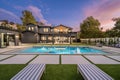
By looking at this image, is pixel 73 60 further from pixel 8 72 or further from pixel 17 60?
pixel 8 72

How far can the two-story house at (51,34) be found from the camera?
3669 cm

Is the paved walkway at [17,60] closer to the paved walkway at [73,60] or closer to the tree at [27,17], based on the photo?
the paved walkway at [73,60]

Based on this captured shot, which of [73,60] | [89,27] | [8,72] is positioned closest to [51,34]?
[89,27]

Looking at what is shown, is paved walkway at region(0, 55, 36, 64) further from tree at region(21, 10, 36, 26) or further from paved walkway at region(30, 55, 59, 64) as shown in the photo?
tree at region(21, 10, 36, 26)

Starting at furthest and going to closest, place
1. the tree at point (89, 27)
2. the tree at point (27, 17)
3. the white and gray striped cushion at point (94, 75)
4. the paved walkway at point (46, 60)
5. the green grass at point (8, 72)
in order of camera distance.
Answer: the tree at point (27, 17), the tree at point (89, 27), the paved walkway at point (46, 60), the green grass at point (8, 72), the white and gray striped cushion at point (94, 75)

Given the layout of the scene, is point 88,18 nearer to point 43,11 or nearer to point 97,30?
point 97,30

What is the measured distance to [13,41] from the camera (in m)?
25.0

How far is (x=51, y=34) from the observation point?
3841cm

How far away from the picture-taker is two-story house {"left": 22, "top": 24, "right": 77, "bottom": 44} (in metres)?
36.7

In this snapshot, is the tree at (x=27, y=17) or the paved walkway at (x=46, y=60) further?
the tree at (x=27, y=17)

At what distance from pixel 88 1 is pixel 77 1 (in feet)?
7.62

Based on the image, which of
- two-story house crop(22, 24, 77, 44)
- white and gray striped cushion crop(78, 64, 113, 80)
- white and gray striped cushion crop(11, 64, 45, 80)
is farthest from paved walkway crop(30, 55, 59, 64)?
two-story house crop(22, 24, 77, 44)

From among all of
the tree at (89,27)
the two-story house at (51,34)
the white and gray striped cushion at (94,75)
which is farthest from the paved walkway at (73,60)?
the tree at (89,27)

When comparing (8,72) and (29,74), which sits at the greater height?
(29,74)
